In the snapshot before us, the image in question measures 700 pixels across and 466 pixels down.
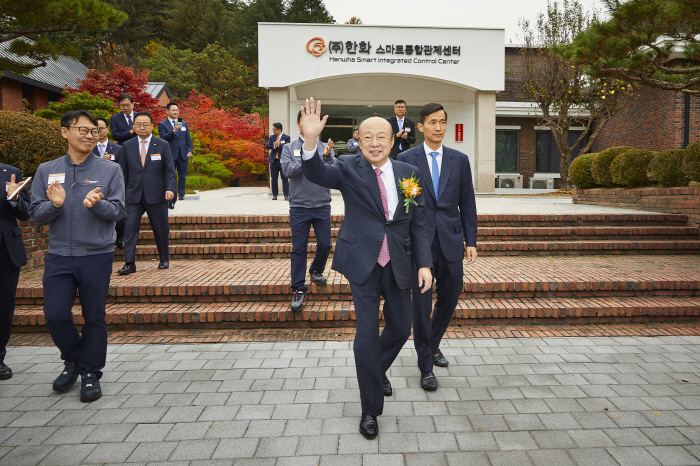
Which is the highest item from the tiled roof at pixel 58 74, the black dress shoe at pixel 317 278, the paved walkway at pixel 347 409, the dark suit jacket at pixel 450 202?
the tiled roof at pixel 58 74

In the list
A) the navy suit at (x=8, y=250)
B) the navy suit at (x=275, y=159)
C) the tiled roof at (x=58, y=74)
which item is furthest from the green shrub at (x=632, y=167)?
the tiled roof at (x=58, y=74)

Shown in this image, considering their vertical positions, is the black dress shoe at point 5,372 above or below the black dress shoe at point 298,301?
below

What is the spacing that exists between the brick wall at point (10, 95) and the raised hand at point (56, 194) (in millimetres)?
20655

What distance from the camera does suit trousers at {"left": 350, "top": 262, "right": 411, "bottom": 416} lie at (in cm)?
298

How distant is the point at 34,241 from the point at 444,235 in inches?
232

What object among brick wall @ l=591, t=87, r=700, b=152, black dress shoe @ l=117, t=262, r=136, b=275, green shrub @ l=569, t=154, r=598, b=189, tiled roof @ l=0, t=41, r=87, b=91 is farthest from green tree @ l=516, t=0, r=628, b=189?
tiled roof @ l=0, t=41, r=87, b=91

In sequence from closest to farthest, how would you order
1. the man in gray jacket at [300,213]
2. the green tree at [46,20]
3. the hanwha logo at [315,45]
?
the man in gray jacket at [300,213], the green tree at [46,20], the hanwha logo at [315,45]

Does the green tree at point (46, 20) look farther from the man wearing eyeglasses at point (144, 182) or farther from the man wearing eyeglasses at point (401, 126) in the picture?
the man wearing eyeglasses at point (401, 126)

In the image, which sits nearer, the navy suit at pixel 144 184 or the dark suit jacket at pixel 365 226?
the dark suit jacket at pixel 365 226

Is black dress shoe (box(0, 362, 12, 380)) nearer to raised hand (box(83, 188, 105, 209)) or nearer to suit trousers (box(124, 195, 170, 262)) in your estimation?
raised hand (box(83, 188, 105, 209))

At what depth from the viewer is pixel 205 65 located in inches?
1302

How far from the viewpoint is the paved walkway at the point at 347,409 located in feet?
9.07

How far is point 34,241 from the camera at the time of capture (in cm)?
648

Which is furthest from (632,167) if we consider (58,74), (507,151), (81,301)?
(58,74)
